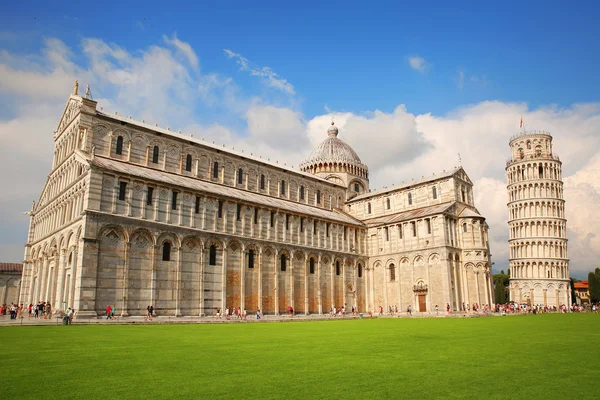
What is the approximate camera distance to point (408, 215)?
168 feet

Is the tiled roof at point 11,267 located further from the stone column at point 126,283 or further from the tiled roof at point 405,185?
the tiled roof at point 405,185

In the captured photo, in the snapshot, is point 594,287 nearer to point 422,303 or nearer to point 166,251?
point 422,303

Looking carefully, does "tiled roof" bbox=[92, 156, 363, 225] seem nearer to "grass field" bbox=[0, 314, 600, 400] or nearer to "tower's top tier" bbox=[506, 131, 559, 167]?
"grass field" bbox=[0, 314, 600, 400]

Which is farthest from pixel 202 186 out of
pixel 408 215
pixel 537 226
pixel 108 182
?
pixel 537 226

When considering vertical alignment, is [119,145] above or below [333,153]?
below

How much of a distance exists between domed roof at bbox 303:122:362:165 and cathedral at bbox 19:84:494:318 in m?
7.04

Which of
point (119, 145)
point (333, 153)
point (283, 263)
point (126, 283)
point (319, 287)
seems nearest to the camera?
point (126, 283)

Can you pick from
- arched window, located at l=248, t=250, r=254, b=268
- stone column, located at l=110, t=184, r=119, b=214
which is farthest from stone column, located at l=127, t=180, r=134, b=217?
arched window, located at l=248, t=250, r=254, b=268

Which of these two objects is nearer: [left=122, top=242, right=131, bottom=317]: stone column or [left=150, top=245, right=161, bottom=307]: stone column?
[left=122, top=242, right=131, bottom=317]: stone column

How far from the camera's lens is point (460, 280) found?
1849 inches

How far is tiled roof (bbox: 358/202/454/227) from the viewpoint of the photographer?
47969 millimetres

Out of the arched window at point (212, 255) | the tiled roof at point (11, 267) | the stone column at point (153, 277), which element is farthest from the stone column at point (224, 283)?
the tiled roof at point (11, 267)

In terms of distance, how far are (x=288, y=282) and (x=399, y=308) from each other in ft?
45.4

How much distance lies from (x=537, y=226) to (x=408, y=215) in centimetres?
3451
